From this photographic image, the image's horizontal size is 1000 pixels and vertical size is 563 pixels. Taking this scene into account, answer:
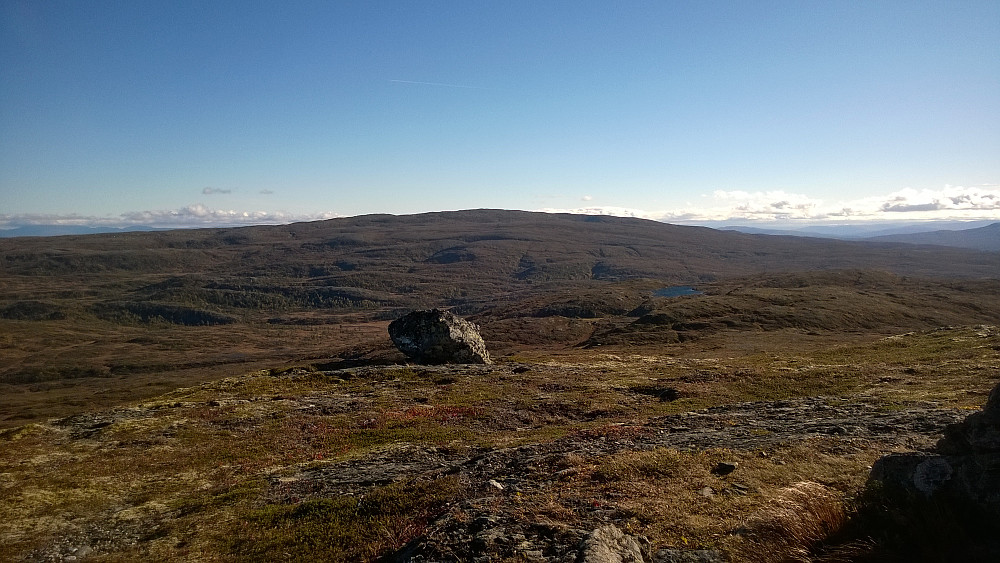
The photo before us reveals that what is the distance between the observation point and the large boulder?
68.5 meters

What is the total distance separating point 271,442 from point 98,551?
15139 mm

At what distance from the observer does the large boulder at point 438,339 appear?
225ft

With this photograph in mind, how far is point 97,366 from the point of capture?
7795 inches

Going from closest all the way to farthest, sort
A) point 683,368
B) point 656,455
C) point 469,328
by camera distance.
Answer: point 656,455
point 683,368
point 469,328

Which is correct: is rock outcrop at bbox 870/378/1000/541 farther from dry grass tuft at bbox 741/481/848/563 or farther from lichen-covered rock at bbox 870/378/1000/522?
dry grass tuft at bbox 741/481/848/563

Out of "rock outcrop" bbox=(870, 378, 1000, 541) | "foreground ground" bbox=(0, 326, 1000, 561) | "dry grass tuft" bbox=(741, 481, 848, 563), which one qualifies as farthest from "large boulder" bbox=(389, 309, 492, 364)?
"rock outcrop" bbox=(870, 378, 1000, 541)

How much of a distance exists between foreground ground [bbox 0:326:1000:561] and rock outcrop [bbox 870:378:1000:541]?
4.99 ft

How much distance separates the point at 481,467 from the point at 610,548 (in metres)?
12.5

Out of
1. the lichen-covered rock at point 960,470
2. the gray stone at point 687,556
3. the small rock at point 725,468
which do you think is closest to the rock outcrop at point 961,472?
the lichen-covered rock at point 960,470

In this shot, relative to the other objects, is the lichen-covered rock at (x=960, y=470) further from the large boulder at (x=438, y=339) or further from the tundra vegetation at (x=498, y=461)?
the large boulder at (x=438, y=339)

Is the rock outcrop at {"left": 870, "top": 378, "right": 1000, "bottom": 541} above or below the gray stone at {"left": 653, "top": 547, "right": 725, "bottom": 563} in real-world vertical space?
above

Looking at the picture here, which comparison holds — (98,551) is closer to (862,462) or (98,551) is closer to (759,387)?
(862,462)

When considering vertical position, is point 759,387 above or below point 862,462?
below

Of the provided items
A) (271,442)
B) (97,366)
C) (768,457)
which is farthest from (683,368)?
(97,366)
